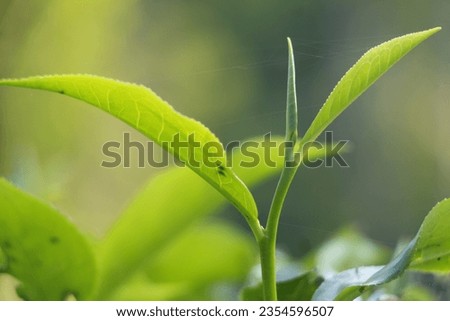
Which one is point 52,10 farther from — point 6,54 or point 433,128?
point 433,128

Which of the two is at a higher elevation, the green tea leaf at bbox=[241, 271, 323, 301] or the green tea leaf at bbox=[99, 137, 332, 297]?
the green tea leaf at bbox=[99, 137, 332, 297]

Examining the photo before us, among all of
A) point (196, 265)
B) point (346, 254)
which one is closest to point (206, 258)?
point (196, 265)

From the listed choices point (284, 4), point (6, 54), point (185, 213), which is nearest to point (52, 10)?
point (6, 54)

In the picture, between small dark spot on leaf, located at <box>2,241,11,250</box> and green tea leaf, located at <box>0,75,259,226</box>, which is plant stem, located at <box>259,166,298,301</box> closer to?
green tea leaf, located at <box>0,75,259,226</box>

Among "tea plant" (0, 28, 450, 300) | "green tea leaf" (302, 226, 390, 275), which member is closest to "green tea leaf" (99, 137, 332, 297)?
"tea plant" (0, 28, 450, 300)

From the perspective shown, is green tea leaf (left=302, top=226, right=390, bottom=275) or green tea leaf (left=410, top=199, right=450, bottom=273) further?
green tea leaf (left=302, top=226, right=390, bottom=275)
